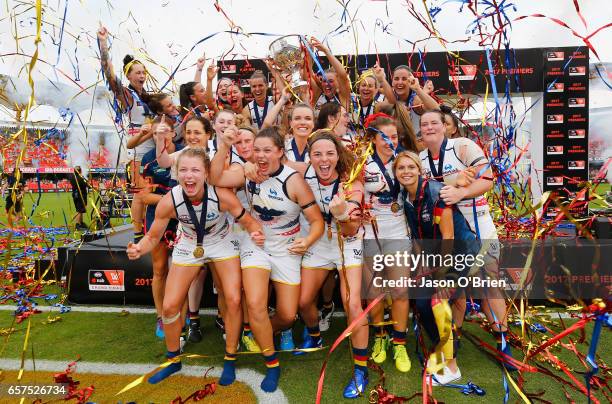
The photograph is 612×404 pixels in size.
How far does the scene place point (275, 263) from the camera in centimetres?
317

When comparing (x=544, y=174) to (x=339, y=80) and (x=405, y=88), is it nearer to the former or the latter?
(x=405, y=88)

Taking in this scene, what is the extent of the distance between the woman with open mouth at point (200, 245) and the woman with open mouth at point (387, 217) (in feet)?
3.17

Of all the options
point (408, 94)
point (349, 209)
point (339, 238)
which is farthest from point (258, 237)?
point (408, 94)

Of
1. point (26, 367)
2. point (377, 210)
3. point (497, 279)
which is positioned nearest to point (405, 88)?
point (377, 210)

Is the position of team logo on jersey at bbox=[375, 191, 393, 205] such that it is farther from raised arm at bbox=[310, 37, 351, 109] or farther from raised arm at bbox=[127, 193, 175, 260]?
raised arm at bbox=[127, 193, 175, 260]

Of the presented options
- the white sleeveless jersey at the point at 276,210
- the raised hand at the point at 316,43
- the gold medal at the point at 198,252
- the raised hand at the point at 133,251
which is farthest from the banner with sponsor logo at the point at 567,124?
the raised hand at the point at 133,251

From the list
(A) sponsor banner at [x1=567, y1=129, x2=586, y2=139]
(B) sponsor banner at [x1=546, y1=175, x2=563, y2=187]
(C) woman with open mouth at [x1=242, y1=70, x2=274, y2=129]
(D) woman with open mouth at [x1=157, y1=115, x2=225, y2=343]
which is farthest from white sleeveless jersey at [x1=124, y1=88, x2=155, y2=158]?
(A) sponsor banner at [x1=567, y1=129, x2=586, y2=139]

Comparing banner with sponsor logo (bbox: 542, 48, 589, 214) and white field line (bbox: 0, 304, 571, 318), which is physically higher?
banner with sponsor logo (bbox: 542, 48, 589, 214)

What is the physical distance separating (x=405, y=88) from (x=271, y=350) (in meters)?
3.15

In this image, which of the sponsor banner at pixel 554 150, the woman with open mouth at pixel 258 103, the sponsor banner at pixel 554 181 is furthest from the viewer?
the sponsor banner at pixel 554 181

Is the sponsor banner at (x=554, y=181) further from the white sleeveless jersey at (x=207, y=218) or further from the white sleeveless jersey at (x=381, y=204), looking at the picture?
the white sleeveless jersey at (x=207, y=218)

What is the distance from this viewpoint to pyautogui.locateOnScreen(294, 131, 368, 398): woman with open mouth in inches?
117

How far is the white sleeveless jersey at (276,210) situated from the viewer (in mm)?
3119

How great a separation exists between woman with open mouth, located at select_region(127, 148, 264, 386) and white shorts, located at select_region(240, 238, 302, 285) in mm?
110
